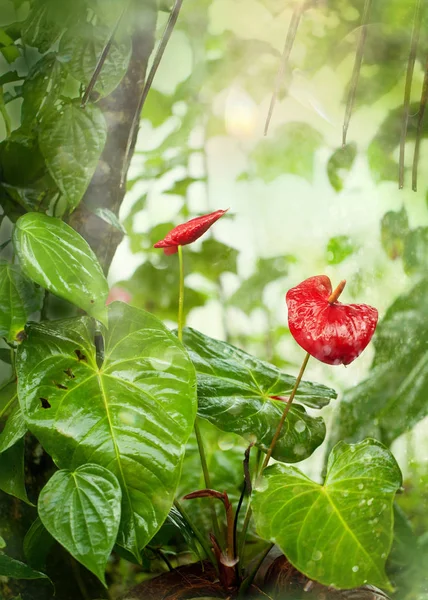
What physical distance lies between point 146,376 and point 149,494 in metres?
0.12

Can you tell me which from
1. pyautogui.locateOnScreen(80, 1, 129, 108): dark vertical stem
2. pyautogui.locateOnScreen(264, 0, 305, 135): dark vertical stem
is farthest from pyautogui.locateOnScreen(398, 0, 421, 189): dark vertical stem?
pyautogui.locateOnScreen(80, 1, 129, 108): dark vertical stem

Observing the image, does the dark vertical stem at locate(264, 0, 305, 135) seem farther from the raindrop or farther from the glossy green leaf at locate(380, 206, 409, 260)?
the raindrop

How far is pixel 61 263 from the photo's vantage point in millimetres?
654

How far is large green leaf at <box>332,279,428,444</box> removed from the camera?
2.89 ft

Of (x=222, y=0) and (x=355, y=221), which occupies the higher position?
(x=222, y=0)

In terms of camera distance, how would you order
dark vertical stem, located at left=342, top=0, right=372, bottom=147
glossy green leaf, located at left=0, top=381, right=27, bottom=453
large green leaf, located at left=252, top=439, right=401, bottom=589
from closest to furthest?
1. large green leaf, located at left=252, top=439, right=401, bottom=589
2. glossy green leaf, located at left=0, top=381, right=27, bottom=453
3. dark vertical stem, located at left=342, top=0, right=372, bottom=147

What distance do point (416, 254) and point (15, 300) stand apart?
1.82 ft

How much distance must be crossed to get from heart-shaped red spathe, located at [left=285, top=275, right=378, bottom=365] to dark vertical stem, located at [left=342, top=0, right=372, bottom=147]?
0.30 m

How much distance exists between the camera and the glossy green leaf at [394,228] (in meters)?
0.86

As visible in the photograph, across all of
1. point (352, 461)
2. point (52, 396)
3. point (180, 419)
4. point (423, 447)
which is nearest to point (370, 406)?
point (423, 447)

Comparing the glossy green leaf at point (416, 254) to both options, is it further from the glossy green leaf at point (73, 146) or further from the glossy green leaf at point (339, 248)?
the glossy green leaf at point (73, 146)

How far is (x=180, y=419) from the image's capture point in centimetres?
63

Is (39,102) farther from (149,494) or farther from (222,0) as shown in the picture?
(149,494)

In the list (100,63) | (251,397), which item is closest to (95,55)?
(100,63)
